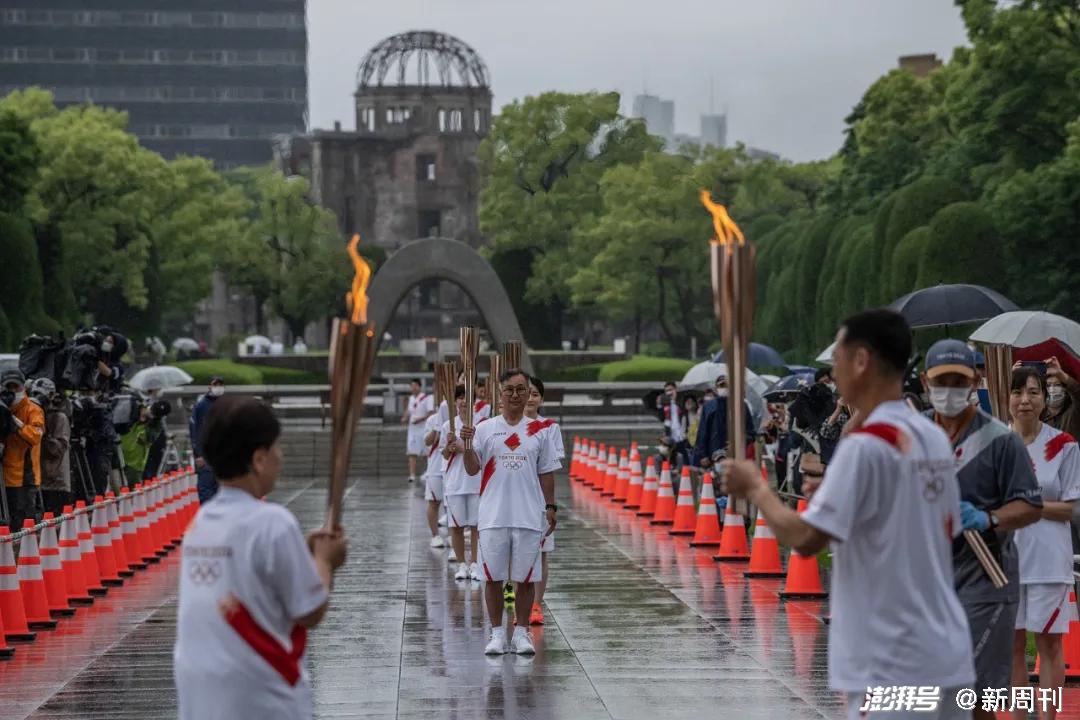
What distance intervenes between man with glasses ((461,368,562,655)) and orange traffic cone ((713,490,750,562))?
256 inches

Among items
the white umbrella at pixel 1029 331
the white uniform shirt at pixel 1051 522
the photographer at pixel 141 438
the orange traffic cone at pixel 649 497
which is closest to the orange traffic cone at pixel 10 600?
the white uniform shirt at pixel 1051 522

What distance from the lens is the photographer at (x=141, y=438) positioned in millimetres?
24766

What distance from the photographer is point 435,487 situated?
803 inches

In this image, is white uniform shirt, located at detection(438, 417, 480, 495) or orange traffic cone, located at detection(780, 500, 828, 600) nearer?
orange traffic cone, located at detection(780, 500, 828, 600)

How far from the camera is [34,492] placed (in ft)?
61.9

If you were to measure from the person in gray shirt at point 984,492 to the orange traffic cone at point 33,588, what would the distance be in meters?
8.43

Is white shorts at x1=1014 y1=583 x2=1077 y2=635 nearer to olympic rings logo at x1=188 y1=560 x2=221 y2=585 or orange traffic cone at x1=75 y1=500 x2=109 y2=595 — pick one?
olympic rings logo at x1=188 y1=560 x2=221 y2=585

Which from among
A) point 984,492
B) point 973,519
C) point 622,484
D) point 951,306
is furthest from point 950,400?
point 622,484

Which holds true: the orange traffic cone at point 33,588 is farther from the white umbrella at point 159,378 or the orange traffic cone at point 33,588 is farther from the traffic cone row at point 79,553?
the white umbrella at point 159,378

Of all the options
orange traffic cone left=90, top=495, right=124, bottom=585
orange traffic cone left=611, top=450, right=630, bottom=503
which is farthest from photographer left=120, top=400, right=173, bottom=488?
orange traffic cone left=611, top=450, right=630, bottom=503

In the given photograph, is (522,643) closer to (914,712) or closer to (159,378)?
(914,712)

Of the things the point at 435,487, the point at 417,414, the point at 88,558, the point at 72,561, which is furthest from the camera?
the point at 417,414

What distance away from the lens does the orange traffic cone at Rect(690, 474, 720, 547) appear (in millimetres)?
20812

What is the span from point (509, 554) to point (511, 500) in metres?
0.33
